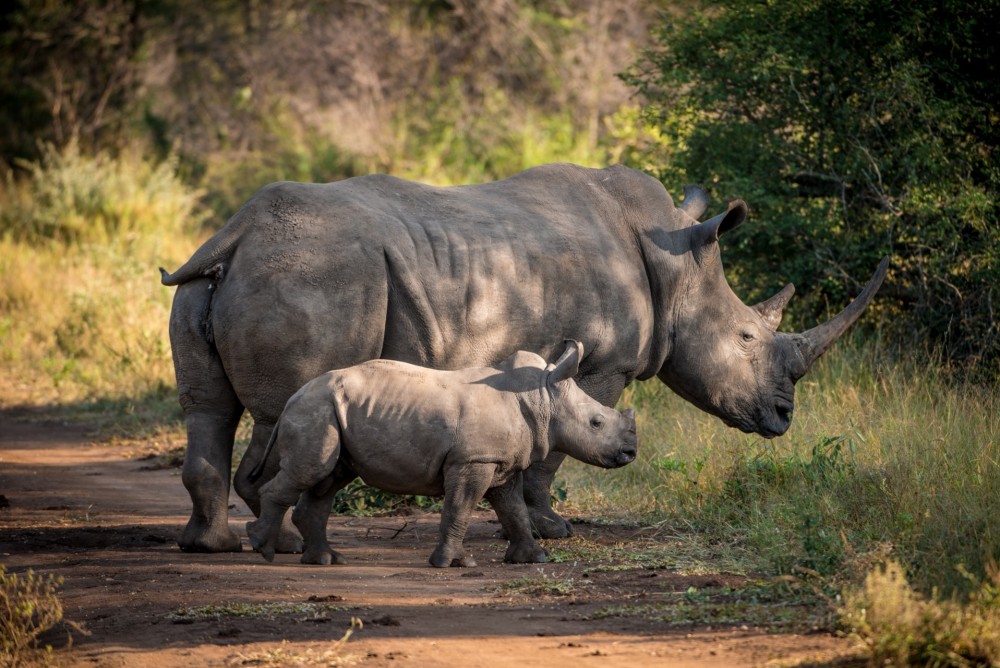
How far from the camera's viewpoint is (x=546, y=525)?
7.20 m

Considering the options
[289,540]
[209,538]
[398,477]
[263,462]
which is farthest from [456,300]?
[209,538]

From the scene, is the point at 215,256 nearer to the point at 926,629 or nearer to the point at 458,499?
the point at 458,499

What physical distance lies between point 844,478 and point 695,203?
2.18m

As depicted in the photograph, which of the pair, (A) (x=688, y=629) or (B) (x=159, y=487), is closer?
(A) (x=688, y=629)

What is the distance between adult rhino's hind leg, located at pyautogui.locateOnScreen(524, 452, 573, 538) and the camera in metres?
7.20

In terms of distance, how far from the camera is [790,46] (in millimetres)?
10414

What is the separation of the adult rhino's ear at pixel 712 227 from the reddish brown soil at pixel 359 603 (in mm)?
1771

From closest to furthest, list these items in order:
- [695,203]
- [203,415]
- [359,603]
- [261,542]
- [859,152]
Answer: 1. [359,603]
2. [261,542]
3. [203,415]
4. [695,203]
5. [859,152]

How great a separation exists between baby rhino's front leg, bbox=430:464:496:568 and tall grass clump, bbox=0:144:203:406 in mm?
6637

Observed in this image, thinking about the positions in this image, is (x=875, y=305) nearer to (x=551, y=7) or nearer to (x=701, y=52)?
(x=701, y=52)

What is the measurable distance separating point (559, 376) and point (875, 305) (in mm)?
5121

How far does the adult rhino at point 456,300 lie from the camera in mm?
6449

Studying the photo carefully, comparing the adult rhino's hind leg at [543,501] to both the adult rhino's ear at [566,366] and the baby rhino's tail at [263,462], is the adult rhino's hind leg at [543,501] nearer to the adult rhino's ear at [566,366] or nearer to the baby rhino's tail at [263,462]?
the adult rhino's ear at [566,366]

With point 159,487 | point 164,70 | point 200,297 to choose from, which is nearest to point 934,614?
→ point 200,297
